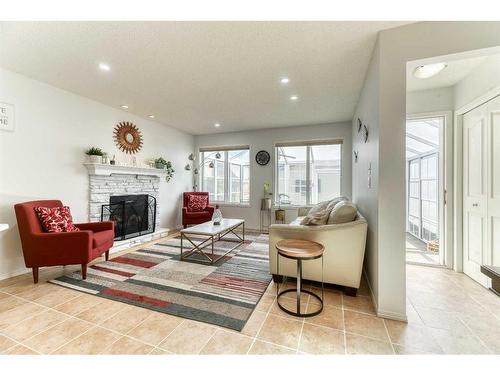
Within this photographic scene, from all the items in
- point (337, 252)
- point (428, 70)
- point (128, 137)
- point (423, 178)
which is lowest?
point (337, 252)

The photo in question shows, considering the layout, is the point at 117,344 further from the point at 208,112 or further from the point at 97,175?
the point at 208,112

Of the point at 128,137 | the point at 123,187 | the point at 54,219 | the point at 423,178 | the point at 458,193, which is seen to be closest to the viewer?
the point at 54,219

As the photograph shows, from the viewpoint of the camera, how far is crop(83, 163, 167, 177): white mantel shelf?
3.46 m

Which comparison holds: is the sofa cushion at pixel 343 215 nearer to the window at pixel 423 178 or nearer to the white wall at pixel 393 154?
the white wall at pixel 393 154

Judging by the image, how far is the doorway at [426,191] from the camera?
2961mm

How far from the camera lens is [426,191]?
441 centimetres

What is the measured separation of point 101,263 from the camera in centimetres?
305

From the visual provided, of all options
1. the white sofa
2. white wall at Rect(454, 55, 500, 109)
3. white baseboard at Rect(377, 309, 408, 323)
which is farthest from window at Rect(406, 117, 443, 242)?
white baseboard at Rect(377, 309, 408, 323)

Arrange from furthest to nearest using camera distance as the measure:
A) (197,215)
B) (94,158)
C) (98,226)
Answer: (197,215)
(94,158)
(98,226)

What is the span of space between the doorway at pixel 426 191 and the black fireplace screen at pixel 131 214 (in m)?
4.58

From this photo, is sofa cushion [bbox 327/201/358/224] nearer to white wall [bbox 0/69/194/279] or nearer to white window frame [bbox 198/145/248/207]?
white window frame [bbox 198/145/248/207]

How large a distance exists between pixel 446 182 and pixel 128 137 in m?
5.22

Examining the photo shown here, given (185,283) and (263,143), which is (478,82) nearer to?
(263,143)

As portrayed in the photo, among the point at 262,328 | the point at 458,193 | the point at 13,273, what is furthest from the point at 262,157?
the point at 13,273
